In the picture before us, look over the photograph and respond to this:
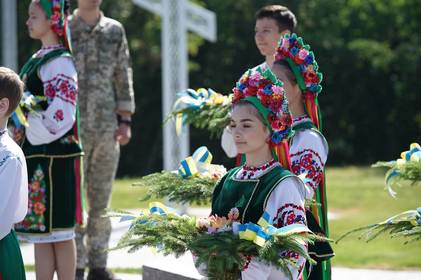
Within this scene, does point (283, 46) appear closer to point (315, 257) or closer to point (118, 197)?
point (315, 257)

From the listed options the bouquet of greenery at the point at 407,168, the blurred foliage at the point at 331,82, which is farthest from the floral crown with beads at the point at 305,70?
the blurred foliage at the point at 331,82

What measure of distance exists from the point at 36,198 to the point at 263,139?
2.17 meters

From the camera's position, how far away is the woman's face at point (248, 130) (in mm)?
4273

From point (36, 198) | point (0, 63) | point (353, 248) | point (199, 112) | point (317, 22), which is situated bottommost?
point (353, 248)

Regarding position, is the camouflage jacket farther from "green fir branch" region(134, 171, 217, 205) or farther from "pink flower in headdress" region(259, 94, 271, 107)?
"pink flower in headdress" region(259, 94, 271, 107)

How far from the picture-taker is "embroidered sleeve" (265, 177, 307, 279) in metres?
4.13

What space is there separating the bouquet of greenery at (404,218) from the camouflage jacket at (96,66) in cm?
251

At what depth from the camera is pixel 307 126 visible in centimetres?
504

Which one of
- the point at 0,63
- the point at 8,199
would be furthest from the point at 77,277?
the point at 0,63

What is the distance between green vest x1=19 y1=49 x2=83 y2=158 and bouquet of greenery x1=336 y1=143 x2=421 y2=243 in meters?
2.04

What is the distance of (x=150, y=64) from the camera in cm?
2520

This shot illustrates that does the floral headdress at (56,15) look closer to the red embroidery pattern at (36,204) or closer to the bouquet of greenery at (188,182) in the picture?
the red embroidery pattern at (36,204)

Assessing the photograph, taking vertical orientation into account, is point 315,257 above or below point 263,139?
below

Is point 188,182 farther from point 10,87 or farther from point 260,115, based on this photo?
point 10,87
